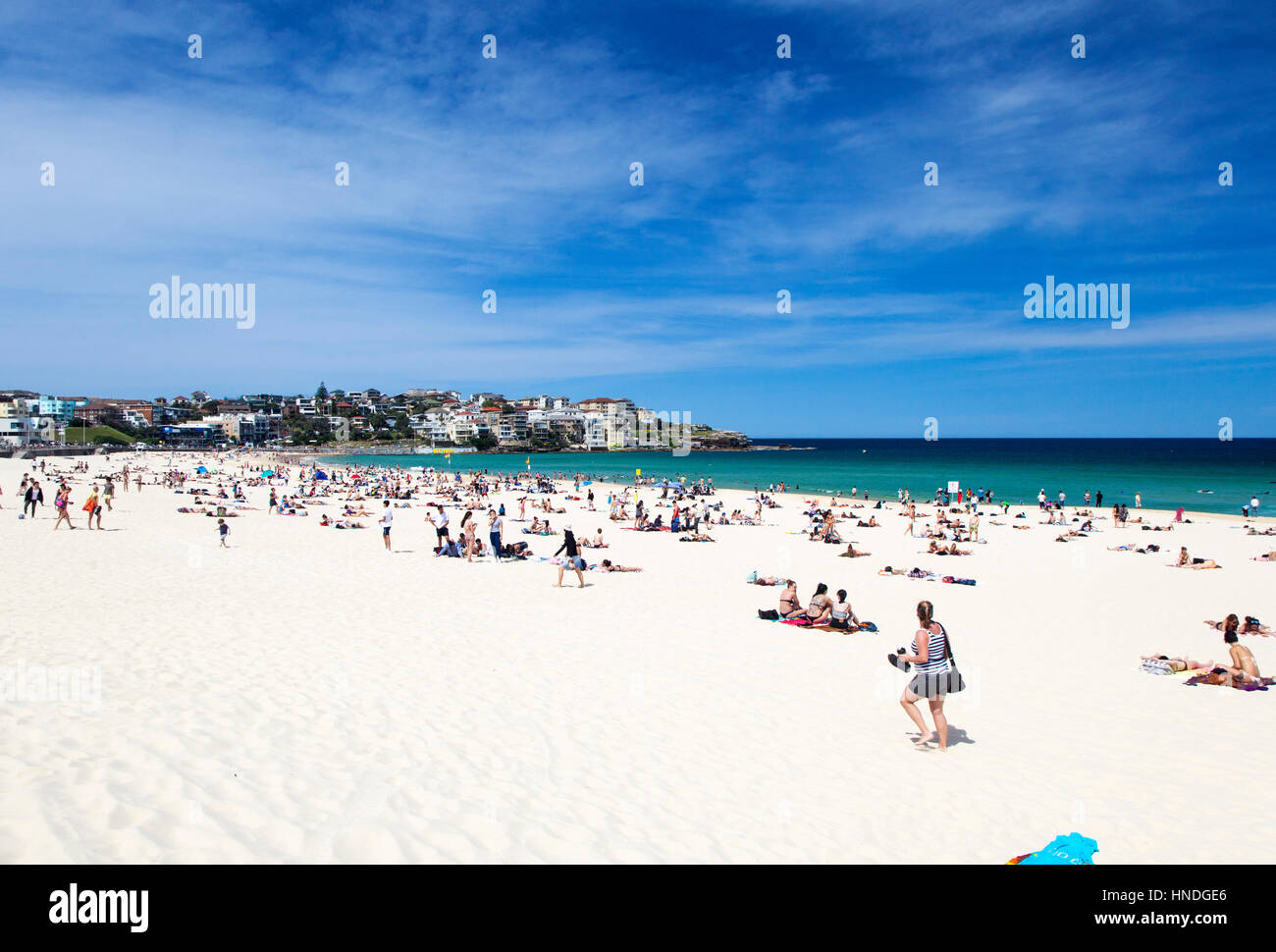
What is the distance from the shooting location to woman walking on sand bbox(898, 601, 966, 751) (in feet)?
19.4

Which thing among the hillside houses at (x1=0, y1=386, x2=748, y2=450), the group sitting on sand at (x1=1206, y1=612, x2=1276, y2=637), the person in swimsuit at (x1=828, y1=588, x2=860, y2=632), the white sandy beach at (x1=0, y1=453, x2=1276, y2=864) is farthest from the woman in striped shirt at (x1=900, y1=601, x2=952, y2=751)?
the hillside houses at (x1=0, y1=386, x2=748, y2=450)

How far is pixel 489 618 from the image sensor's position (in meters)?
9.79

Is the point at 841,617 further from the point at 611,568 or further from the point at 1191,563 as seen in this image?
the point at 1191,563

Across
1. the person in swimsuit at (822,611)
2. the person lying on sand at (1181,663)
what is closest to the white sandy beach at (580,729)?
the person lying on sand at (1181,663)

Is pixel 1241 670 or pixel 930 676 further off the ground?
A: pixel 930 676

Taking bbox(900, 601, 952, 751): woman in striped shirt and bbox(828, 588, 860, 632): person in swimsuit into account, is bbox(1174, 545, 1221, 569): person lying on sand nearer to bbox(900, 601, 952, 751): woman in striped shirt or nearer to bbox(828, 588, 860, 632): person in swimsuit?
bbox(828, 588, 860, 632): person in swimsuit

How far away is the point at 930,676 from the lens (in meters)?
5.97

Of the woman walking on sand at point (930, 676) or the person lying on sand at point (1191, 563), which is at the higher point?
the woman walking on sand at point (930, 676)

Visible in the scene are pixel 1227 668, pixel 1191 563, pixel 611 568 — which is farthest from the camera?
pixel 1191 563

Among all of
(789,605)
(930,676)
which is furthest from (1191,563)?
(930,676)

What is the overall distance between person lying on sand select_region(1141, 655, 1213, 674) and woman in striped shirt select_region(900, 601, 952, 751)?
169 inches

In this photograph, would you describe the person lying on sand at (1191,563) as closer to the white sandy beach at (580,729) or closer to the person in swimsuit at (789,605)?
the white sandy beach at (580,729)

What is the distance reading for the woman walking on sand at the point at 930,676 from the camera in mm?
5902

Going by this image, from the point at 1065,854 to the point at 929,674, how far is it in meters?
2.08
